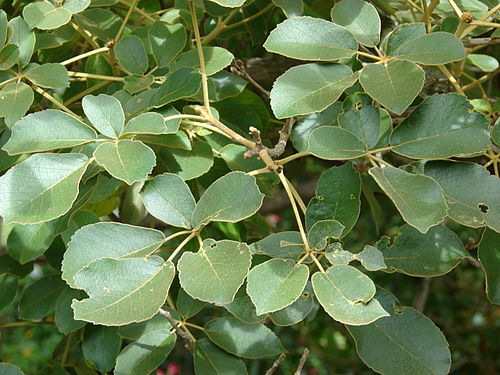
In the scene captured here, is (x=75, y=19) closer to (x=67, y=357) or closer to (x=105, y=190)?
(x=105, y=190)

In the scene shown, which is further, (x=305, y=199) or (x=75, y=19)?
(x=305, y=199)

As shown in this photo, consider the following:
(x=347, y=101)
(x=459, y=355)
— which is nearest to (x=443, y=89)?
(x=347, y=101)

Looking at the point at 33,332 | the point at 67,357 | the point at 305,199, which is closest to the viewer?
the point at 67,357

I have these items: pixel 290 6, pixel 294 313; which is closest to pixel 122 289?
pixel 294 313

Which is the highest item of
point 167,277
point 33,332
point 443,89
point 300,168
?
point 167,277

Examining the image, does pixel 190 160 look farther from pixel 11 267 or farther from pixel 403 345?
pixel 11 267

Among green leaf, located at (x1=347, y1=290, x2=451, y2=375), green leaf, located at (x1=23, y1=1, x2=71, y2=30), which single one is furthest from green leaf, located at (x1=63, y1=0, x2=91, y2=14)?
green leaf, located at (x1=347, y1=290, x2=451, y2=375)
